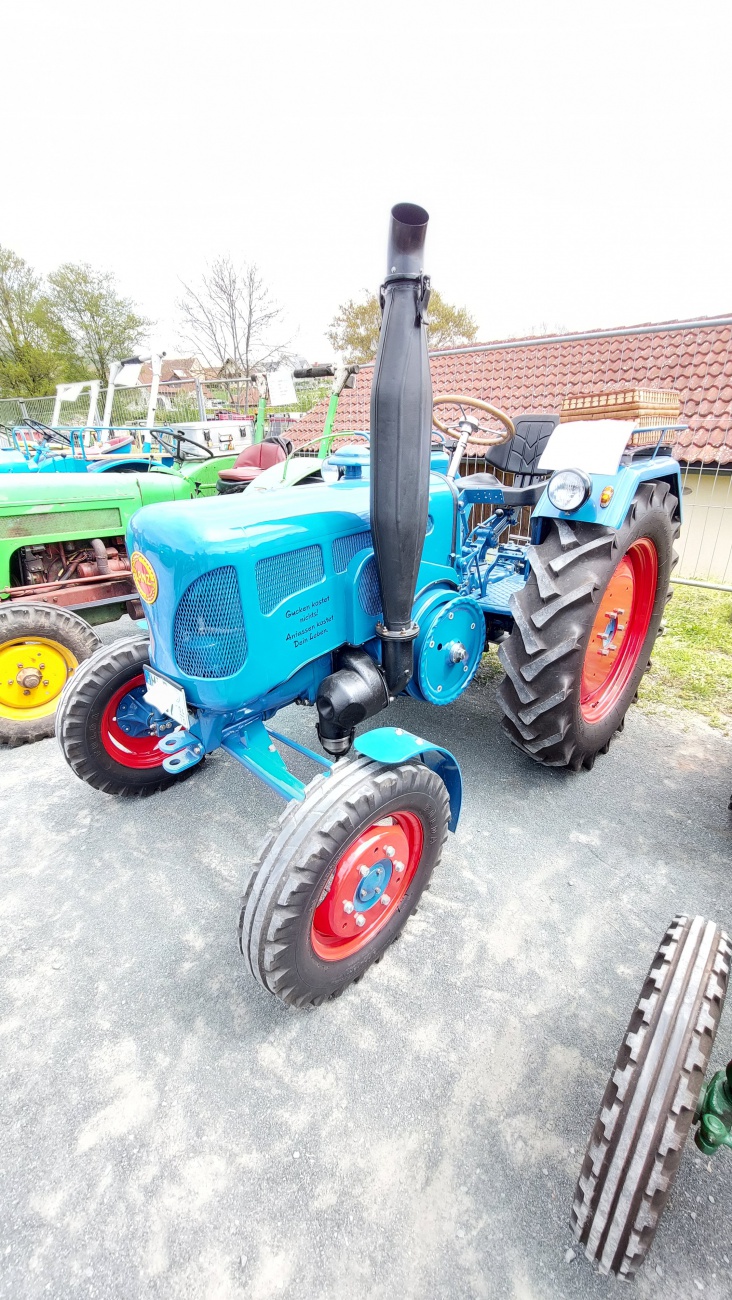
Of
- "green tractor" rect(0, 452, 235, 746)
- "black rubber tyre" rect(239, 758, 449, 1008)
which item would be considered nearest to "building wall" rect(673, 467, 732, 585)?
"green tractor" rect(0, 452, 235, 746)

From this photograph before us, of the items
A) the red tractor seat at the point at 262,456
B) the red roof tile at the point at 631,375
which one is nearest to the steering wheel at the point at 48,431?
the red tractor seat at the point at 262,456

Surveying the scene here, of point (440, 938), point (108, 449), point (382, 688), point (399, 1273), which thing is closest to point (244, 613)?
point (382, 688)

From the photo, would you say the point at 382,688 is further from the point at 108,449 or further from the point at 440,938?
the point at 108,449

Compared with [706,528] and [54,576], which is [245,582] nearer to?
[54,576]

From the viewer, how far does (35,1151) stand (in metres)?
1.34

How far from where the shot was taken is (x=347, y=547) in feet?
6.28

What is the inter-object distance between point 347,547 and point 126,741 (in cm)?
132

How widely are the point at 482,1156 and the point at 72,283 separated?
33.2 m

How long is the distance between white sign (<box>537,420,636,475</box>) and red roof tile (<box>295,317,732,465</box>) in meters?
6.38

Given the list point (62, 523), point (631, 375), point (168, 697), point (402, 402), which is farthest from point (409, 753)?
point (631, 375)

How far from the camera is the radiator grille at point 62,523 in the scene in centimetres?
334

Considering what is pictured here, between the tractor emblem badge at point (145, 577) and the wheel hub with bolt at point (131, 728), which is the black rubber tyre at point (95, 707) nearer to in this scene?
the wheel hub with bolt at point (131, 728)

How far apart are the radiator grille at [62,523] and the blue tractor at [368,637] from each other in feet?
5.09

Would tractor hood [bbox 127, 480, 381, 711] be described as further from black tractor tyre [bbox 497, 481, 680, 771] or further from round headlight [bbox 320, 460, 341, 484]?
black tractor tyre [bbox 497, 481, 680, 771]
